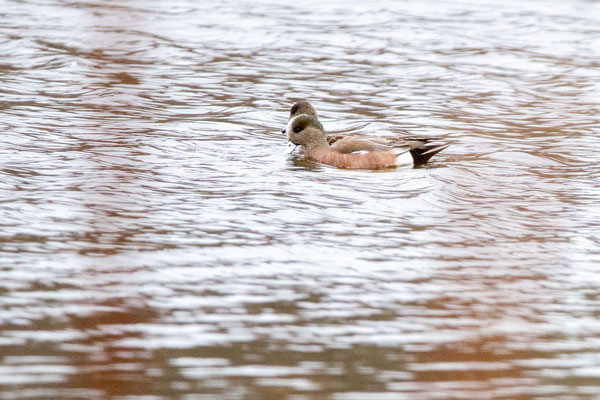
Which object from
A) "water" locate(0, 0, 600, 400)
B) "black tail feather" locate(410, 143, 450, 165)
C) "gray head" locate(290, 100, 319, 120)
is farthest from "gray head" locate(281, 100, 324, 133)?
"black tail feather" locate(410, 143, 450, 165)

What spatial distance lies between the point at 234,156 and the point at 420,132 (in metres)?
2.37

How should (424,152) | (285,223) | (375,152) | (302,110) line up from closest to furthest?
(285,223)
(375,152)
(424,152)
(302,110)

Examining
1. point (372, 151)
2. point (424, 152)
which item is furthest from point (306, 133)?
point (424, 152)

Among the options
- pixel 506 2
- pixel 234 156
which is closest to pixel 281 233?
pixel 234 156

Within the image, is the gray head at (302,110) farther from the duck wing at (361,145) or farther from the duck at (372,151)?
the duck wing at (361,145)

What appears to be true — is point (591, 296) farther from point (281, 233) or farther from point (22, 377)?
point (22, 377)

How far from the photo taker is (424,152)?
1048 centimetres

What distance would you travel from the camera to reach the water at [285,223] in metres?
5.01

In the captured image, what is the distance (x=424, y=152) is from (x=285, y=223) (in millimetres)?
2823

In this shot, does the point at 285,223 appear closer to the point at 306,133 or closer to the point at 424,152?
the point at 424,152

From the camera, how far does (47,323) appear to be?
5578 mm

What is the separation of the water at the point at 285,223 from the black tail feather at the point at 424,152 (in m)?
Result: 0.21

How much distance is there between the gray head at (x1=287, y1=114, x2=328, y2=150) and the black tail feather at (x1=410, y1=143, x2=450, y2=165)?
3.14 feet

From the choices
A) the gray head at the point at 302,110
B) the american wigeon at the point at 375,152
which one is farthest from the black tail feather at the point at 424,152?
the gray head at the point at 302,110
